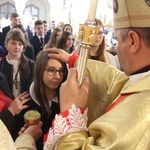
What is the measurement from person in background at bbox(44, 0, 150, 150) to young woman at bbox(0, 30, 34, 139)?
4.53 ft

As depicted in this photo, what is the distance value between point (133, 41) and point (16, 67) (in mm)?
1613

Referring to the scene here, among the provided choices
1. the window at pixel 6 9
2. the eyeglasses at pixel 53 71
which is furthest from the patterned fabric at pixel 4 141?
the window at pixel 6 9

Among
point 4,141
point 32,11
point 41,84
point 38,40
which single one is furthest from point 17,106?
point 32,11

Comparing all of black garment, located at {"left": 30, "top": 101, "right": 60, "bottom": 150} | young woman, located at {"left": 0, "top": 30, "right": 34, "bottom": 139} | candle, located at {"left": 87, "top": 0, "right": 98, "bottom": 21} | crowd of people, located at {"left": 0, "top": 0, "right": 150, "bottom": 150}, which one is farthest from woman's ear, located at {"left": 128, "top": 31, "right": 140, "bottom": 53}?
young woman, located at {"left": 0, "top": 30, "right": 34, "bottom": 139}

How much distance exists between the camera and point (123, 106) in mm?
677

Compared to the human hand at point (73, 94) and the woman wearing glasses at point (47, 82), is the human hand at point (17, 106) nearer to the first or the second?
the woman wearing glasses at point (47, 82)

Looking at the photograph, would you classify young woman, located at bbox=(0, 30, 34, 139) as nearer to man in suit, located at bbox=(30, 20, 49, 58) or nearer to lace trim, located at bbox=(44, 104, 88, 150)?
lace trim, located at bbox=(44, 104, 88, 150)

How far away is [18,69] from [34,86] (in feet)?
2.60

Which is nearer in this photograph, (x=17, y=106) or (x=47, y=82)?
(x=17, y=106)

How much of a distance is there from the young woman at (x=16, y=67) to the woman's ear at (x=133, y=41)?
4.82ft

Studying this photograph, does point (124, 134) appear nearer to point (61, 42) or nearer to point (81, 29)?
point (81, 29)

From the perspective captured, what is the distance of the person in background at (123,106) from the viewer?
0.63 meters

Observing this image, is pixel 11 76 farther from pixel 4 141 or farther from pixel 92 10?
pixel 4 141

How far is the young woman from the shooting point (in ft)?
6.97
